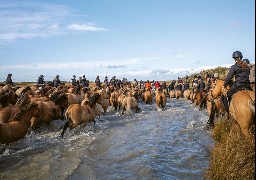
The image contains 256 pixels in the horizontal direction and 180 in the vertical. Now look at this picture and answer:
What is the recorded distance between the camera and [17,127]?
9.97m

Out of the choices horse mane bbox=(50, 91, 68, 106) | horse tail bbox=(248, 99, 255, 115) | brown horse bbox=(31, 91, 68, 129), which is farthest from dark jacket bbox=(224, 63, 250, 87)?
horse mane bbox=(50, 91, 68, 106)

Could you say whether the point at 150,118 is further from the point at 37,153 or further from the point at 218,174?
the point at 218,174

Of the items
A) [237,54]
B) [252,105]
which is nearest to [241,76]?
[237,54]

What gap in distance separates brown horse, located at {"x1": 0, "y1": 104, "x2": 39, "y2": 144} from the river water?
1.92 feet

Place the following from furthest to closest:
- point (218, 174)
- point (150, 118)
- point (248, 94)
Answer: point (150, 118)
point (248, 94)
point (218, 174)

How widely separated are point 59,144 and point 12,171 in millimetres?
3242

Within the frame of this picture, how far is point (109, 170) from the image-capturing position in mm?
8250

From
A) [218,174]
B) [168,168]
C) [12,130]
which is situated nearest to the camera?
[218,174]

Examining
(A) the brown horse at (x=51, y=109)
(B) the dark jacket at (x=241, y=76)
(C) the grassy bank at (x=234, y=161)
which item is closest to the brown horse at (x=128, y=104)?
(A) the brown horse at (x=51, y=109)

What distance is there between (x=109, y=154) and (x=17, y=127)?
2995mm

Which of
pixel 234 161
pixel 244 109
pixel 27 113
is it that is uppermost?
pixel 244 109

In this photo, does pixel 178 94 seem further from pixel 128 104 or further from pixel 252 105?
pixel 252 105

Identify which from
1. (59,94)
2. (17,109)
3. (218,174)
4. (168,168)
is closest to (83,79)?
(59,94)

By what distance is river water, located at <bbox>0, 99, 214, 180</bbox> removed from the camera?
8000mm
